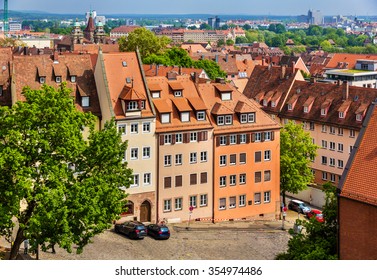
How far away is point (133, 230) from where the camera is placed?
30672 millimetres

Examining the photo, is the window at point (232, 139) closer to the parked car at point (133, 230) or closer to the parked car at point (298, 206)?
the parked car at point (298, 206)

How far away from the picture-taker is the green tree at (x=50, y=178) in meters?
19.6

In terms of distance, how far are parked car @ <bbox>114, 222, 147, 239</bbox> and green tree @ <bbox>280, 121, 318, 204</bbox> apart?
36.9 ft

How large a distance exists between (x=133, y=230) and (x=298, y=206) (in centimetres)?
1305

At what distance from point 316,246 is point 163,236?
12.0 m

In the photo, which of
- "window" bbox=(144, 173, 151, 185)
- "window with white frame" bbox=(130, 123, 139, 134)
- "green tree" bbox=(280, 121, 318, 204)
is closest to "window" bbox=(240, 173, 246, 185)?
"green tree" bbox=(280, 121, 318, 204)

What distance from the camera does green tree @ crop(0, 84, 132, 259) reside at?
19.6 m

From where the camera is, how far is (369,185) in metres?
18.3

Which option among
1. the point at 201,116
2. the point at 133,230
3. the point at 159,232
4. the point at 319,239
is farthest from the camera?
the point at 201,116

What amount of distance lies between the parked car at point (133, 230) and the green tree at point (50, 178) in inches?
356

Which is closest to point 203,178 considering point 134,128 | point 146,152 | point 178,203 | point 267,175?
point 178,203

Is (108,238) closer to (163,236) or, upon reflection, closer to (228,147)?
(163,236)

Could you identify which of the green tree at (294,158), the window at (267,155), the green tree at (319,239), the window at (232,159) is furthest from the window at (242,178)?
the green tree at (319,239)

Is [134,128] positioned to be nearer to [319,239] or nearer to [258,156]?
[258,156]
